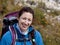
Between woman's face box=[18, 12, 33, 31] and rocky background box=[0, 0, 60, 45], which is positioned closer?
woman's face box=[18, 12, 33, 31]

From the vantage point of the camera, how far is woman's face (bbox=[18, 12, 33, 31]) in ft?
13.4

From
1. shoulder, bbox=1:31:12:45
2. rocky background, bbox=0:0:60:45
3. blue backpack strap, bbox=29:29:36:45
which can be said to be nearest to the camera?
shoulder, bbox=1:31:12:45

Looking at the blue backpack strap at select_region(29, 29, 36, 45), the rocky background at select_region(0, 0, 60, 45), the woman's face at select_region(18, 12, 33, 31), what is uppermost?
the woman's face at select_region(18, 12, 33, 31)

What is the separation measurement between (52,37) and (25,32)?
3.34 m

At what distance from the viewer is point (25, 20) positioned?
13.4 ft

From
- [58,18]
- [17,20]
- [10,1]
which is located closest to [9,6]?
[10,1]

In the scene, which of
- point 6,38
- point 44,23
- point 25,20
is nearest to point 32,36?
point 25,20

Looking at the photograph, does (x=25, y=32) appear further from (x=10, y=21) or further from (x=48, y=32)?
(x=48, y=32)

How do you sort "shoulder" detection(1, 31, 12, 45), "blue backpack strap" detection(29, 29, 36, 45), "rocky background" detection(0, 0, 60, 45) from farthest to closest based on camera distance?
"rocky background" detection(0, 0, 60, 45) → "blue backpack strap" detection(29, 29, 36, 45) → "shoulder" detection(1, 31, 12, 45)

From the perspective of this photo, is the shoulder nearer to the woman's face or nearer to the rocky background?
the woman's face

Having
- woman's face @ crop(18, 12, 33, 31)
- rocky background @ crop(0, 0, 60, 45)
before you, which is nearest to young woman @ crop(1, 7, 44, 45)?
woman's face @ crop(18, 12, 33, 31)

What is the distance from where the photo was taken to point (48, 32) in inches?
305

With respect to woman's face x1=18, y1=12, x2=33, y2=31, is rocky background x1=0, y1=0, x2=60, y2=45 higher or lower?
lower

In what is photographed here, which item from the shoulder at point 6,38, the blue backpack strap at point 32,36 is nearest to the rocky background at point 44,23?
the blue backpack strap at point 32,36
